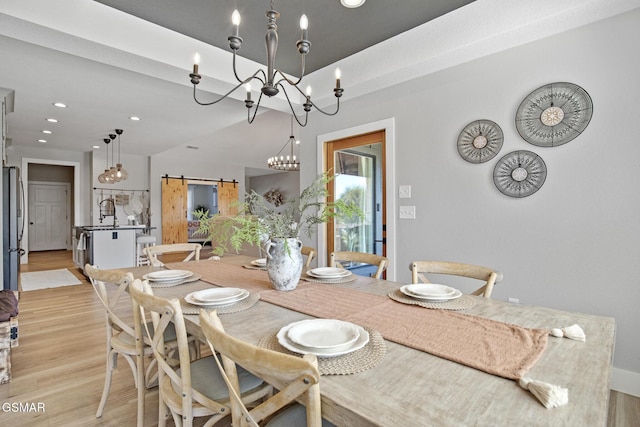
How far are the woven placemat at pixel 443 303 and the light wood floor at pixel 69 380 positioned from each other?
1.24 metres

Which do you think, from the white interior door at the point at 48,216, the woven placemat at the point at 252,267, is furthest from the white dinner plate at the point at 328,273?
the white interior door at the point at 48,216

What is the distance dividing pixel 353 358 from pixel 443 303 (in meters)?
0.67

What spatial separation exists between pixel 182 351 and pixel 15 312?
2.26 metres

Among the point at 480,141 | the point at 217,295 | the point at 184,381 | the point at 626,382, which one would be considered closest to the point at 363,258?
the point at 217,295

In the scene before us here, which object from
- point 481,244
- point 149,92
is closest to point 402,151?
point 481,244

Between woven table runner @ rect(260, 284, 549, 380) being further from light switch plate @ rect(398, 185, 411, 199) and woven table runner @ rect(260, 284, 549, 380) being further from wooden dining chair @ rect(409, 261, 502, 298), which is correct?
light switch plate @ rect(398, 185, 411, 199)

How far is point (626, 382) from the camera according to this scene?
202 centimetres

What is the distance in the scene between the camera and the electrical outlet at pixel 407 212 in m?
3.00

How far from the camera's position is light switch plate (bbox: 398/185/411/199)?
3.04m

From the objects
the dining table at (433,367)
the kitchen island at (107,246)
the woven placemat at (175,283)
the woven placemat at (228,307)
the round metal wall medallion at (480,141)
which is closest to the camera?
the dining table at (433,367)

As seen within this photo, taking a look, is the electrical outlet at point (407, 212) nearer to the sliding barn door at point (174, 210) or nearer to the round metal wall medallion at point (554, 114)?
the round metal wall medallion at point (554, 114)

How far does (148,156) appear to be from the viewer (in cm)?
864

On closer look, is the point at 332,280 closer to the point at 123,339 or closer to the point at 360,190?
the point at 123,339

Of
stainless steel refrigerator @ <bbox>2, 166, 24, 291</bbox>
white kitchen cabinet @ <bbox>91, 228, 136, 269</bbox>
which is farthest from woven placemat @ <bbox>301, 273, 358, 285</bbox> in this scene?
white kitchen cabinet @ <bbox>91, 228, 136, 269</bbox>
